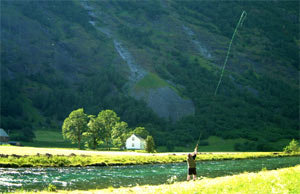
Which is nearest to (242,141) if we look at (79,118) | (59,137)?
(59,137)

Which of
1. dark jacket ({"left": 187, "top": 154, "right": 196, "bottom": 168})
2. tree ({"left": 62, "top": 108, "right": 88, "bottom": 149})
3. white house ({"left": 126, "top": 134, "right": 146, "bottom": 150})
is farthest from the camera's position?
white house ({"left": 126, "top": 134, "right": 146, "bottom": 150})

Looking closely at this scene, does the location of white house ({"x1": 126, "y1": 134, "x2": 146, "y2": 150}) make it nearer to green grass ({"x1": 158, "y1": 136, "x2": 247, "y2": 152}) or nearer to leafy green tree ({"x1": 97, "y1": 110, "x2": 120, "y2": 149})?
leafy green tree ({"x1": 97, "y1": 110, "x2": 120, "y2": 149})

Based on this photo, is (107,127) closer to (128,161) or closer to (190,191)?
(128,161)

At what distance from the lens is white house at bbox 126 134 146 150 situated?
121 meters

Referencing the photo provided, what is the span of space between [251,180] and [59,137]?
155m

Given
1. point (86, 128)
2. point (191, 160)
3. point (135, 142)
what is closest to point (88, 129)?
point (86, 128)

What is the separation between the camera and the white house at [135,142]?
121000mm

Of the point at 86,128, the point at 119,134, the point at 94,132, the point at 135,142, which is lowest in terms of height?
the point at 135,142

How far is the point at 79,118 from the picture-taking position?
107m

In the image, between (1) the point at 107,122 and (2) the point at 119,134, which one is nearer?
(1) the point at 107,122

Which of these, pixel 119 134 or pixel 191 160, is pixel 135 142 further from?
pixel 191 160

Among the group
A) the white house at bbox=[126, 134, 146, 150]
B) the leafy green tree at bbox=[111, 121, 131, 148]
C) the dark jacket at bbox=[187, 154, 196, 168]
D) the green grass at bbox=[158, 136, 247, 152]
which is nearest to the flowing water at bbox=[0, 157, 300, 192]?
the dark jacket at bbox=[187, 154, 196, 168]

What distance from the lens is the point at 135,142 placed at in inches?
4791

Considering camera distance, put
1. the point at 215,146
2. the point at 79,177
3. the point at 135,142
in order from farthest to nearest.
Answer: the point at 215,146 < the point at 135,142 < the point at 79,177
